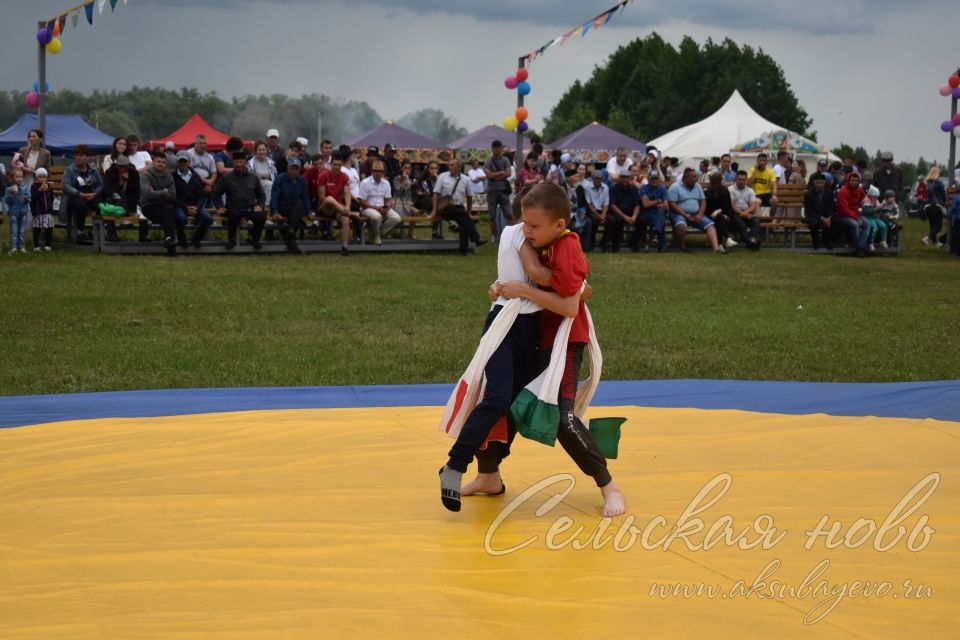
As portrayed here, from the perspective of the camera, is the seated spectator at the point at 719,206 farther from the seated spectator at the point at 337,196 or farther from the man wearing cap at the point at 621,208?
the seated spectator at the point at 337,196

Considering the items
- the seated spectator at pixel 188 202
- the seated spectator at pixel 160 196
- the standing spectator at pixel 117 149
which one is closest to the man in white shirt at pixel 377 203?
Result: the seated spectator at pixel 188 202

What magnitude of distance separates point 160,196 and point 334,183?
2275 millimetres

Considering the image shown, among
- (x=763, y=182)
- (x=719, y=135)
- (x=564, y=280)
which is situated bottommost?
(x=564, y=280)

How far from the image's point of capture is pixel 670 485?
4238 millimetres

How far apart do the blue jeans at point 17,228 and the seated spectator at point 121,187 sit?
915 mm

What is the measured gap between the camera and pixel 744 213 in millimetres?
17281

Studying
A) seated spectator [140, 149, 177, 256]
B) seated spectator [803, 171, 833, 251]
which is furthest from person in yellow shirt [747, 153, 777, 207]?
seated spectator [140, 149, 177, 256]

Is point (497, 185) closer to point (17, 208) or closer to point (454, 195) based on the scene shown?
point (454, 195)

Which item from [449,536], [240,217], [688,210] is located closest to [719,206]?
[688,210]

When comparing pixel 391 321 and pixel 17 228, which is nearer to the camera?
pixel 391 321

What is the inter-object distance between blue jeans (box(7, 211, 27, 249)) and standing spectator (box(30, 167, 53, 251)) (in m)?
0.13

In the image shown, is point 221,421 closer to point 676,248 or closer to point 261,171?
point 261,171

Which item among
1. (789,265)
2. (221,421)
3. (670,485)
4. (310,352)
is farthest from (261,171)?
(670,485)

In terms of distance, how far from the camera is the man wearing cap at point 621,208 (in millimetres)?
16531
